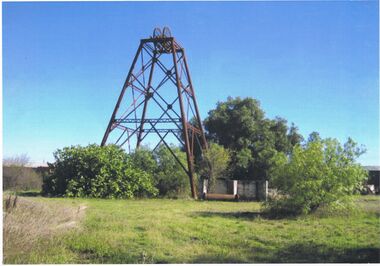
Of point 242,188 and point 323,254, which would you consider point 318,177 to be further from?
point 242,188

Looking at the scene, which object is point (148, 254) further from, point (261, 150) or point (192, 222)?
point (261, 150)

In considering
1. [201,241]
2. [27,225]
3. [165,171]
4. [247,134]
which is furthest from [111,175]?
[27,225]

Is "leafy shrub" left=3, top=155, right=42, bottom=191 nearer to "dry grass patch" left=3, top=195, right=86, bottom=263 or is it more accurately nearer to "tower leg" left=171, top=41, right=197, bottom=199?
"tower leg" left=171, top=41, right=197, bottom=199

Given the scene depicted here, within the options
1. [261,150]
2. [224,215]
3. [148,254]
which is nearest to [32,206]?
[148,254]

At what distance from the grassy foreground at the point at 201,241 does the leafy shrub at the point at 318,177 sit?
898 millimetres

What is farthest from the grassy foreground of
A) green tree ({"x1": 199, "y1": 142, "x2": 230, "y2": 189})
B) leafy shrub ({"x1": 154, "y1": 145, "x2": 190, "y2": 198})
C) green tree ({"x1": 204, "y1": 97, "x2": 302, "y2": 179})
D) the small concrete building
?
green tree ({"x1": 204, "y1": 97, "x2": 302, "y2": 179})

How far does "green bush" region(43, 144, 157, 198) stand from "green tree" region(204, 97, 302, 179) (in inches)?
236

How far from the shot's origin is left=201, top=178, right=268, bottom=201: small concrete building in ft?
62.6

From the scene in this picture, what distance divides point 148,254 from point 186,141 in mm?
12827

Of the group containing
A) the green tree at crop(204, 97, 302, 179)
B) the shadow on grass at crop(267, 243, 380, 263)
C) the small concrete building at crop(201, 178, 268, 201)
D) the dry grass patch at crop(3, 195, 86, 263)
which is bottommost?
the shadow on grass at crop(267, 243, 380, 263)

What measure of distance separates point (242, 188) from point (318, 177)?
7964 millimetres

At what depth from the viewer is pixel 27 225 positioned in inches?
274

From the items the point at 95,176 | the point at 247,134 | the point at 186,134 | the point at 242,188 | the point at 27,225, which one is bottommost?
the point at 27,225

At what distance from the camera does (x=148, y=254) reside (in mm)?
7039
